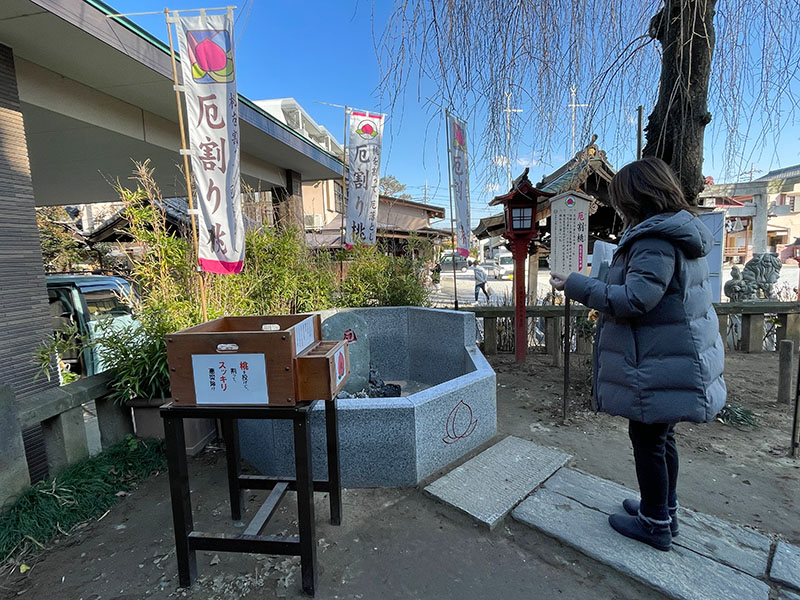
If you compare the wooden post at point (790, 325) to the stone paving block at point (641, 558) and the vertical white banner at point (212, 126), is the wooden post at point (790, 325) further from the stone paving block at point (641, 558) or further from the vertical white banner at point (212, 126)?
the vertical white banner at point (212, 126)

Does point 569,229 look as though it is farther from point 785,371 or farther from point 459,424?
point 459,424

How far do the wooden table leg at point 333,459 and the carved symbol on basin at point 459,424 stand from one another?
89cm

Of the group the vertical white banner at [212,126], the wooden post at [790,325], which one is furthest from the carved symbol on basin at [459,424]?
the wooden post at [790,325]

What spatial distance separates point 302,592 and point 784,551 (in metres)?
2.37

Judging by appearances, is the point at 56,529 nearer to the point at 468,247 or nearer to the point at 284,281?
the point at 284,281

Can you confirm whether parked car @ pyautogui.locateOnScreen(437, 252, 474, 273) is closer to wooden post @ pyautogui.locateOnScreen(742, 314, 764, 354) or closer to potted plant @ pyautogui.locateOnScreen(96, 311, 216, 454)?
potted plant @ pyautogui.locateOnScreen(96, 311, 216, 454)

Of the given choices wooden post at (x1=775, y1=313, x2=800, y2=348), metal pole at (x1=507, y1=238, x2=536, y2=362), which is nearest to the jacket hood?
metal pole at (x1=507, y1=238, x2=536, y2=362)

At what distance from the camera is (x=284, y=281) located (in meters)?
4.34

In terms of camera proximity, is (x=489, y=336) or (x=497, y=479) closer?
(x=497, y=479)

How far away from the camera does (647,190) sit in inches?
71.5

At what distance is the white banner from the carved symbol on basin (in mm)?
3009

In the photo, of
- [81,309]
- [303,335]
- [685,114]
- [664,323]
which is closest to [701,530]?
[664,323]

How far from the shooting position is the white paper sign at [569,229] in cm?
476

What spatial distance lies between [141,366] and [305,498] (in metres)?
1.80
